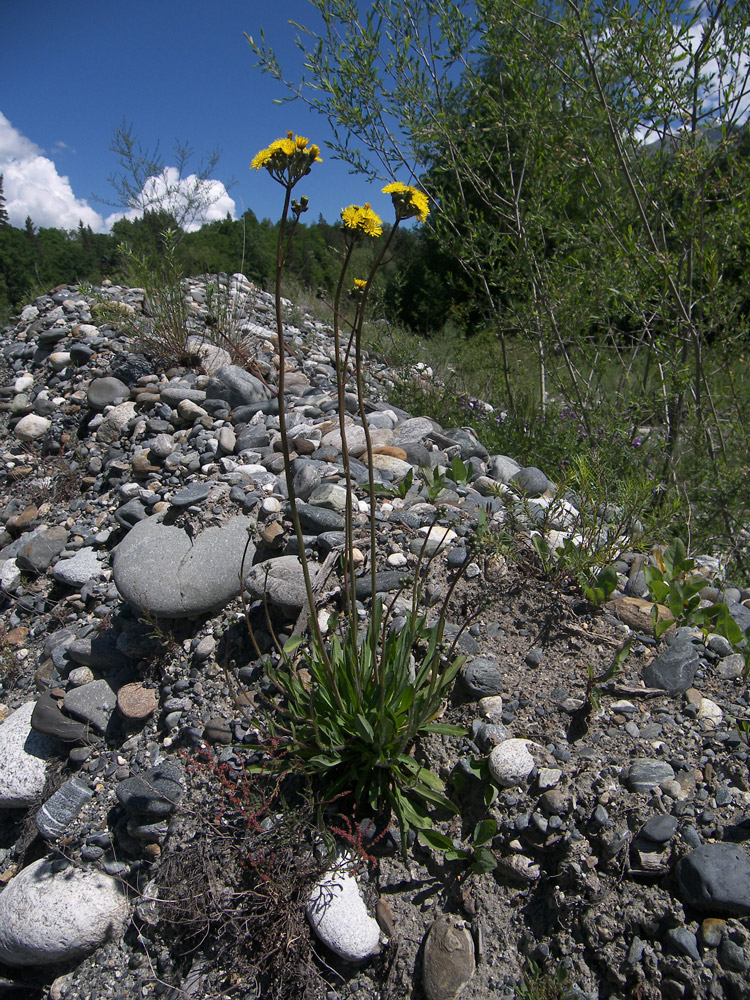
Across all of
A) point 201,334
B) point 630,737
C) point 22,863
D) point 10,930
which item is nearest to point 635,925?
point 630,737

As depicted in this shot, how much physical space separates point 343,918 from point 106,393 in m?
3.83

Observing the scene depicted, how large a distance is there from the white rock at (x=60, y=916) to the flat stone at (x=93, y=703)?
594 millimetres

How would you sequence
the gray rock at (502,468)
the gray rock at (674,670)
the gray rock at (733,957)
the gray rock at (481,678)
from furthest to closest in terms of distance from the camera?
the gray rock at (502,468), the gray rock at (481,678), the gray rock at (674,670), the gray rock at (733,957)

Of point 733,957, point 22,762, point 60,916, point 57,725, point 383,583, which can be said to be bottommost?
point 60,916

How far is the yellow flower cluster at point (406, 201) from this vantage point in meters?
1.46

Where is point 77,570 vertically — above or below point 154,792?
above

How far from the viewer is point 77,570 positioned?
3.29 metres

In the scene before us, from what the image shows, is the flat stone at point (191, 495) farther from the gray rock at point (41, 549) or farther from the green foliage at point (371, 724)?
the green foliage at point (371, 724)

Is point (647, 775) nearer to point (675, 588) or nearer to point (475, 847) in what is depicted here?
point (475, 847)

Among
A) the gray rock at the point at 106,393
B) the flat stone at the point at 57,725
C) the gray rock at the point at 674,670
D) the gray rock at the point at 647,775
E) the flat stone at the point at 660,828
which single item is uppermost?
the gray rock at the point at 106,393

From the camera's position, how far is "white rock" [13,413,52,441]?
4621 mm

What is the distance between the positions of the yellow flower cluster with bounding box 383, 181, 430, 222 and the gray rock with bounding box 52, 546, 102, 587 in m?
2.67

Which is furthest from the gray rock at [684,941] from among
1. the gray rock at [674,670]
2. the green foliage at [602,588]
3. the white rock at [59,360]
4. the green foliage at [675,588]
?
the white rock at [59,360]

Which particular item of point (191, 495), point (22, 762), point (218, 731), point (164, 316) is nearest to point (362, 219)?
point (218, 731)
